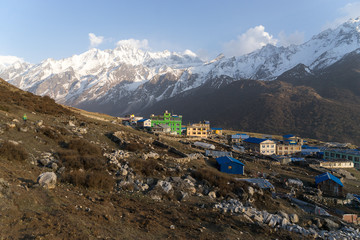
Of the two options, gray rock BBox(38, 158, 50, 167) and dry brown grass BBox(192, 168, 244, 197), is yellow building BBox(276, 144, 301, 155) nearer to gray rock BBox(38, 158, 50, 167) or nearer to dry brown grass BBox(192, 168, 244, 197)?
dry brown grass BBox(192, 168, 244, 197)

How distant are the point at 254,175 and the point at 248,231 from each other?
2408cm

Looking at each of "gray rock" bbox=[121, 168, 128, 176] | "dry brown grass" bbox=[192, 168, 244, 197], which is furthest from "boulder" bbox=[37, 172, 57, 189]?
"dry brown grass" bbox=[192, 168, 244, 197]

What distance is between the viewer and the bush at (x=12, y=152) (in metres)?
13.4

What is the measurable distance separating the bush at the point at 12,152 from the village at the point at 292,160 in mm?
20068

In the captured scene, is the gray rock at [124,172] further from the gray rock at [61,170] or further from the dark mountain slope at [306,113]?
the dark mountain slope at [306,113]

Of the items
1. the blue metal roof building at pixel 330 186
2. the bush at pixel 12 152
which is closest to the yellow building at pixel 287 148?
the blue metal roof building at pixel 330 186

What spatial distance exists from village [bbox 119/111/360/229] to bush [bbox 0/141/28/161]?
65.8 ft

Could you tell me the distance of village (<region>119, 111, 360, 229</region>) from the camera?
28183 millimetres

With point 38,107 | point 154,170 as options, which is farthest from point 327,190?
point 38,107

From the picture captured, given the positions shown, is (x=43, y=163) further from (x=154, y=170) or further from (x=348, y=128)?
(x=348, y=128)

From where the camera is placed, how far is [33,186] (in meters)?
10.3

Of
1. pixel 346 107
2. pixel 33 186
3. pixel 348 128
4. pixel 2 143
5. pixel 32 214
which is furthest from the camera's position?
pixel 346 107

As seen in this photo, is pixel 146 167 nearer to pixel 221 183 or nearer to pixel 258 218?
pixel 221 183

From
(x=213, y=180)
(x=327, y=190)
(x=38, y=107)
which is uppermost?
(x=38, y=107)
